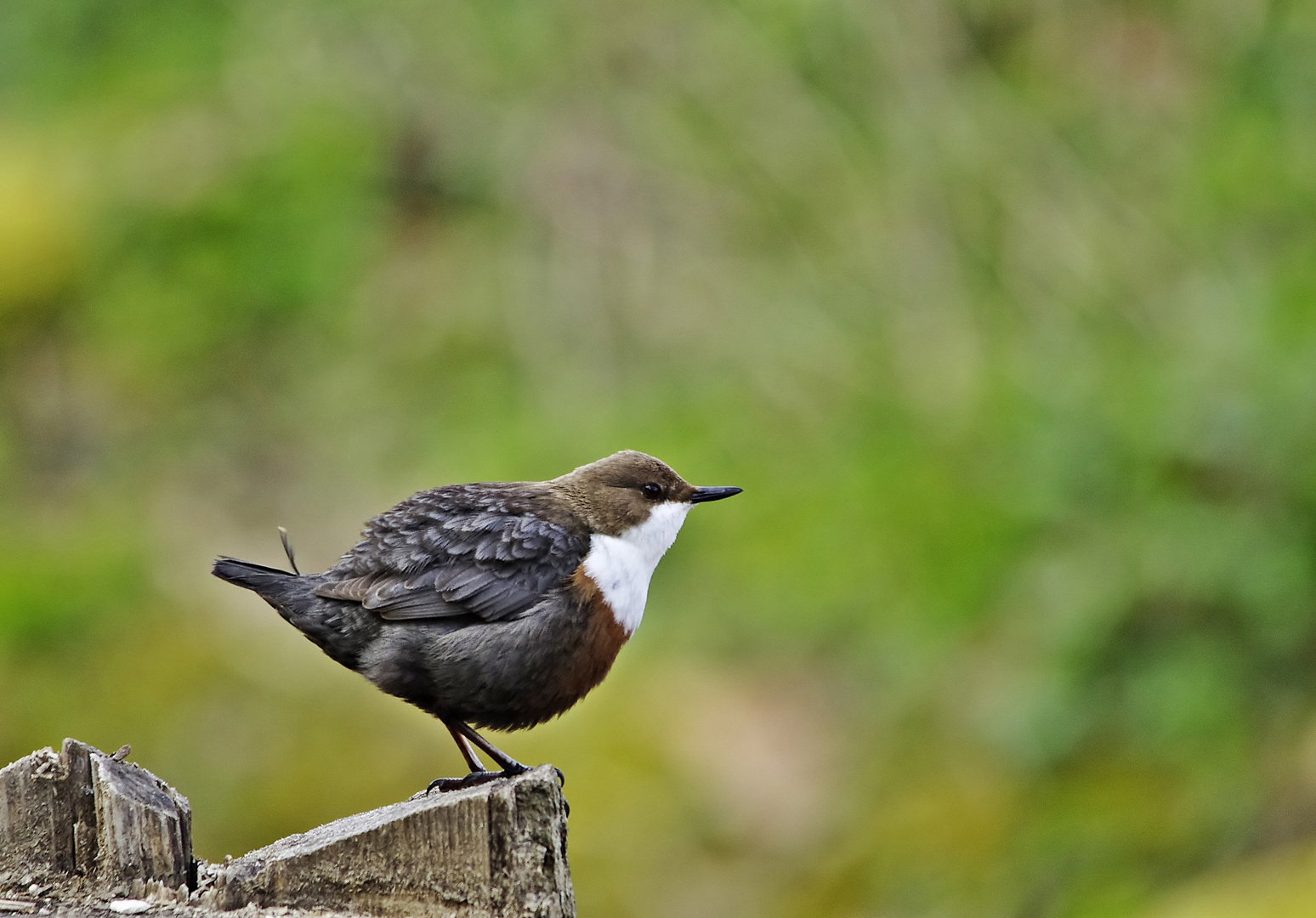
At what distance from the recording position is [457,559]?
10.3 ft

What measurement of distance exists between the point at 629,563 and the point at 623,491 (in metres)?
0.28

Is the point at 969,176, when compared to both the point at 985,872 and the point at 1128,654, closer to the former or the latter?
the point at 1128,654

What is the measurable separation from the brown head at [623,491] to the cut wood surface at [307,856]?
1.31 metres

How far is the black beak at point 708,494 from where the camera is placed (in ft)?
11.7

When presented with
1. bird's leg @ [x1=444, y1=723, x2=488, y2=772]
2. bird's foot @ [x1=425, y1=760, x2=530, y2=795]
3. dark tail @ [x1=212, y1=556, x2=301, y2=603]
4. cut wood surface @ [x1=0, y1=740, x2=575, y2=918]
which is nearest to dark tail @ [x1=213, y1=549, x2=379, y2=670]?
dark tail @ [x1=212, y1=556, x2=301, y2=603]

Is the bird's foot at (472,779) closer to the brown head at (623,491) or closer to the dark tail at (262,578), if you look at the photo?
the dark tail at (262,578)

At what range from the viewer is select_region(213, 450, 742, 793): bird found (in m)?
2.99

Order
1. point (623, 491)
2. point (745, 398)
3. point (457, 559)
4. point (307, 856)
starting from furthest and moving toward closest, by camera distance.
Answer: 1. point (745, 398)
2. point (623, 491)
3. point (457, 559)
4. point (307, 856)

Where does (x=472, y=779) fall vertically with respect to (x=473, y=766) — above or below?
below

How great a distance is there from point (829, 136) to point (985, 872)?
4.08 metres

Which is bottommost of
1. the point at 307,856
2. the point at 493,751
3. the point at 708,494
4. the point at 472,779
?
the point at 307,856

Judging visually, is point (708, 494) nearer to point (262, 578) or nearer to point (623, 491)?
point (623, 491)

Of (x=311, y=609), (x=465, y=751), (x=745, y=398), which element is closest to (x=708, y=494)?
(x=465, y=751)

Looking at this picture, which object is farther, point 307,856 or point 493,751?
point 493,751
